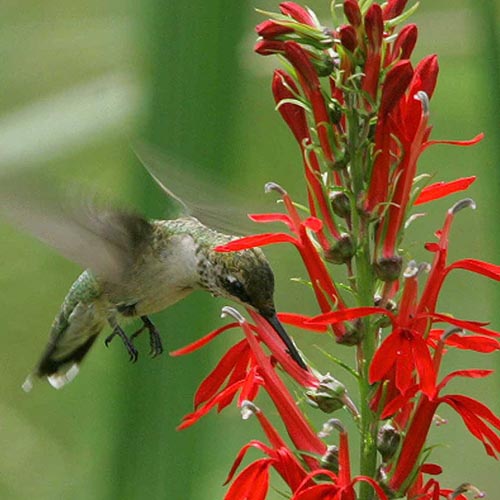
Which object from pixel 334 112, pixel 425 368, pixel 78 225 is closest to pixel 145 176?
pixel 78 225

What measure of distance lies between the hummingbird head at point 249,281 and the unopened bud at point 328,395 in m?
0.17

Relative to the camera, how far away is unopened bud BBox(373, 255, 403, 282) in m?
1.39

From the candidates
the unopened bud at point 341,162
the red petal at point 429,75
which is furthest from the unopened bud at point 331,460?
the red petal at point 429,75

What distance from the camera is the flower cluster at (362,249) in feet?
4.44

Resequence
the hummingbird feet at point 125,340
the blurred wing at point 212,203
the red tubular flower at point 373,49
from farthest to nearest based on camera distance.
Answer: the blurred wing at point 212,203 → the hummingbird feet at point 125,340 → the red tubular flower at point 373,49

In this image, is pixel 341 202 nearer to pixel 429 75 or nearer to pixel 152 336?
pixel 429 75

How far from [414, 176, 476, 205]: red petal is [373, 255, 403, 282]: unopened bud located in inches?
3.4

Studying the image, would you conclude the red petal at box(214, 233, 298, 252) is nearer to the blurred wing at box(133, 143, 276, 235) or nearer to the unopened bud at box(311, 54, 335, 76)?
the unopened bud at box(311, 54, 335, 76)

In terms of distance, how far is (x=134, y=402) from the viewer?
1.46m

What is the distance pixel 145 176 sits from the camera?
60.7 inches

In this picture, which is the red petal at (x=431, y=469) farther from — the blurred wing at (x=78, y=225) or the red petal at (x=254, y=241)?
the blurred wing at (x=78, y=225)

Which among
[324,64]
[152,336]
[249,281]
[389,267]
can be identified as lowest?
[152,336]

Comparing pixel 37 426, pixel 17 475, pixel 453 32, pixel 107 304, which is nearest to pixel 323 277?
pixel 107 304

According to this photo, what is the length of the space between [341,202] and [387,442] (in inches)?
10.7
